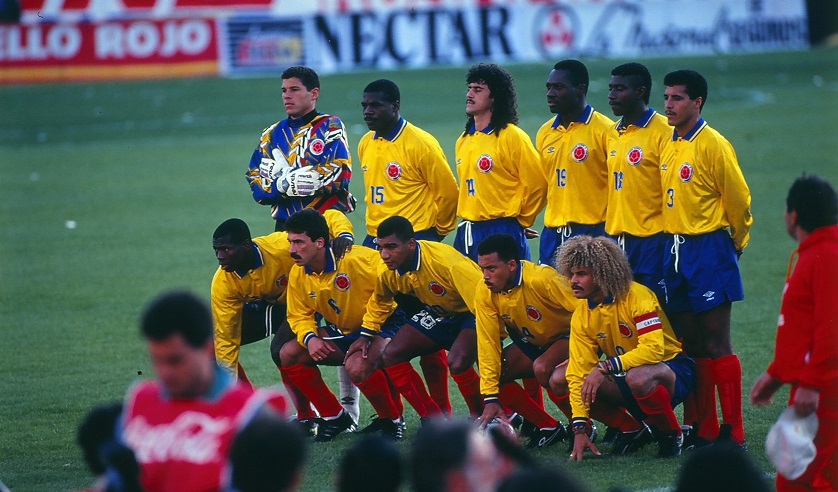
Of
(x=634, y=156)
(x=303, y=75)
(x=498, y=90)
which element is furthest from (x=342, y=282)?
(x=634, y=156)

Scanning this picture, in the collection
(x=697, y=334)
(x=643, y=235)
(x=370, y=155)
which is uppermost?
(x=370, y=155)

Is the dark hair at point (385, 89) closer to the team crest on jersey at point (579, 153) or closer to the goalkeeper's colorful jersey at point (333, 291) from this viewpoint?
the goalkeeper's colorful jersey at point (333, 291)

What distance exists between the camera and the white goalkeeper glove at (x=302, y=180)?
29.0 feet

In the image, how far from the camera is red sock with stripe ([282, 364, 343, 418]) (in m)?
8.33

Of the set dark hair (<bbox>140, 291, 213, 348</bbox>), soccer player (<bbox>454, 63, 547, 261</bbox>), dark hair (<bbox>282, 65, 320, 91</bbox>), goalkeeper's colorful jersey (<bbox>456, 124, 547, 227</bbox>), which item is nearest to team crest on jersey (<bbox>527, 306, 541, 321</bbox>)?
soccer player (<bbox>454, 63, 547, 261</bbox>)

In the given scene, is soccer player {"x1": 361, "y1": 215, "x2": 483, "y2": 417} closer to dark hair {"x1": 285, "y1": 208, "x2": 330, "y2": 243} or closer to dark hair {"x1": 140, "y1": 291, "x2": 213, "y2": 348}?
dark hair {"x1": 285, "y1": 208, "x2": 330, "y2": 243}

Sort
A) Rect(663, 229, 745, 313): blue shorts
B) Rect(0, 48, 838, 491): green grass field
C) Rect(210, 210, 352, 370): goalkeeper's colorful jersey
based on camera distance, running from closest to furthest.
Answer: Rect(663, 229, 745, 313): blue shorts < Rect(210, 210, 352, 370): goalkeeper's colorful jersey < Rect(0, 48, 838, 491): green grass field

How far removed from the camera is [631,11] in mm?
31188

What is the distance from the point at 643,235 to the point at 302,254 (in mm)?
2119

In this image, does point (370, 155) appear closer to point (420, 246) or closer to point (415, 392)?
point (420, 246)

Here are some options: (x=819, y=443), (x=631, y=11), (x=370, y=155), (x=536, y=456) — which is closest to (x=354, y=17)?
(x=631, y=11)

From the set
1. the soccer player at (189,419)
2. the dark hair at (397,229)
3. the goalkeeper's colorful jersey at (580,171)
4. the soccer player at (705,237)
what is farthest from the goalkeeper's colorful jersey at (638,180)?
the soccer player at (189,419)

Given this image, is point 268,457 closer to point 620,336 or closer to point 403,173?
point 620,336

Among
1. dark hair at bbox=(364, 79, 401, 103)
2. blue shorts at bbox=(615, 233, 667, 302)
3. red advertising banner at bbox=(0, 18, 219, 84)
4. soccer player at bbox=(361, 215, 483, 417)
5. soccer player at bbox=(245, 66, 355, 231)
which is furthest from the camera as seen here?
red advertising banner at bbox=(0, 18, 219, 84)
